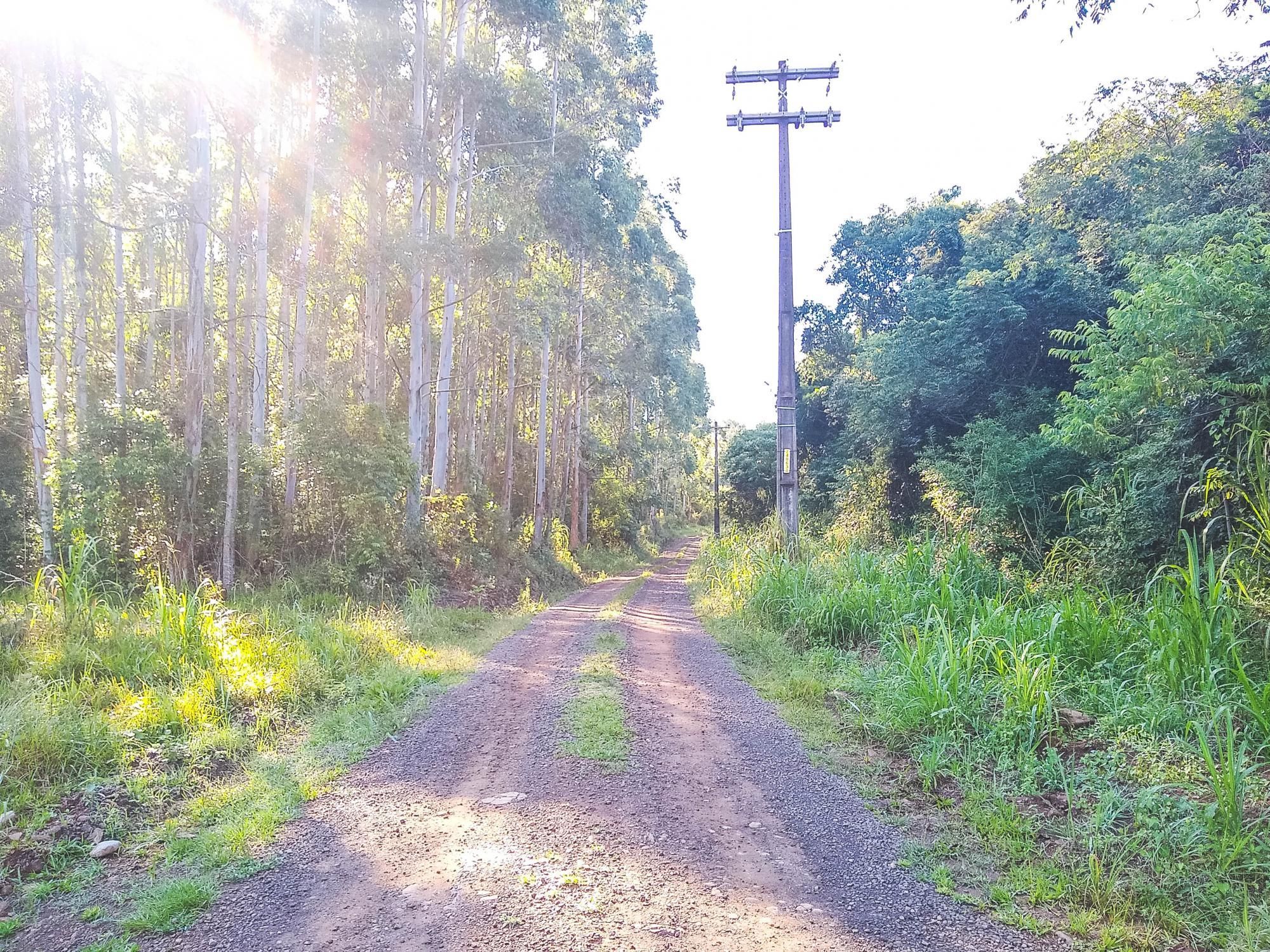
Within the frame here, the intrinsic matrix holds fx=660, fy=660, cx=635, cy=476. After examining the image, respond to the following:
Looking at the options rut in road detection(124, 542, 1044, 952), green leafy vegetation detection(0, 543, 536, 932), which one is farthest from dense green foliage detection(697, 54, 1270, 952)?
green leafy vegetation detection(0, 543, 536, 932)

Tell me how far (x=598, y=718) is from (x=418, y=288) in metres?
11.1

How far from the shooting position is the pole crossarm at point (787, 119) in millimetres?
11062

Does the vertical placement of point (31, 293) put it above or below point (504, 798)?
above

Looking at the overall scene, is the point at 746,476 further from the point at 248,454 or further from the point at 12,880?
the point at 12,880

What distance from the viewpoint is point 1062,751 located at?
4.11 meters

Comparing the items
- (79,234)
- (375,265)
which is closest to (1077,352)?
(375,265)

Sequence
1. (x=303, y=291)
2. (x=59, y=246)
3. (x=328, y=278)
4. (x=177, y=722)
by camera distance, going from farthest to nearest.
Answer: (x=328, y=278), (x=59, y=246), (x=303, y=291), (x=177, y=722)

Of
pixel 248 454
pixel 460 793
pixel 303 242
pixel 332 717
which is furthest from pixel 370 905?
pixel 303 242

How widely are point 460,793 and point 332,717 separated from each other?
1.95 m

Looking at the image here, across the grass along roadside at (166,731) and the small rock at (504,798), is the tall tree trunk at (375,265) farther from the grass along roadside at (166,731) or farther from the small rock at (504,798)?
the small rock at (504,798)

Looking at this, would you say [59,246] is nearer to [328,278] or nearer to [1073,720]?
[328,278]

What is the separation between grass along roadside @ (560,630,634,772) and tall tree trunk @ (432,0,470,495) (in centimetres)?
856

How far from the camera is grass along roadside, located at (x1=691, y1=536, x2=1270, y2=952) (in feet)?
9.02

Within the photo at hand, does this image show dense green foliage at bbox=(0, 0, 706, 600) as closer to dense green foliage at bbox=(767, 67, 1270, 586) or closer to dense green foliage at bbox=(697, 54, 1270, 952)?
dense green foliage at bbox=(697, 54, 1270, 952)
